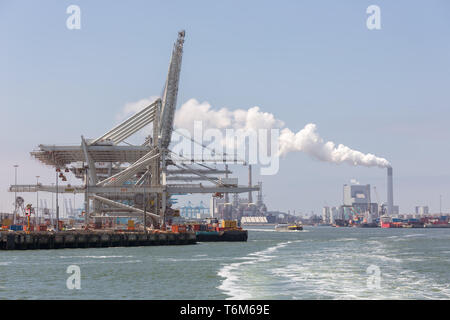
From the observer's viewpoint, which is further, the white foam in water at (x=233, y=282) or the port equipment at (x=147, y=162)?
the port equipment at (x=147, y=162)

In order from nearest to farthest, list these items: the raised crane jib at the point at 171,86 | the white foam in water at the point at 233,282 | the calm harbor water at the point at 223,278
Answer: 1. the white foam in water at the point at 233,282
2. the calm harbor water at the point at 223,278
3. the raised crane jib at the point at 171,86

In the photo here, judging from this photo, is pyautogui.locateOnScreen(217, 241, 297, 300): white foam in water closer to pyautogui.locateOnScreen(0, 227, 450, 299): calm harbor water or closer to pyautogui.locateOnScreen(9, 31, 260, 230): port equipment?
pyautogui.locateOnScreen(0, 227, 450, 299): calm harbor water

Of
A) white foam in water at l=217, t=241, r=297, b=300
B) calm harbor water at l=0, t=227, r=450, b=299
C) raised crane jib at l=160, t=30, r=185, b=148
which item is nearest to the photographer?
white foam in water at l=217, t=241, r=297, b=300

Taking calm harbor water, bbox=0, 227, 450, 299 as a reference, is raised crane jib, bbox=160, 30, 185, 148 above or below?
above

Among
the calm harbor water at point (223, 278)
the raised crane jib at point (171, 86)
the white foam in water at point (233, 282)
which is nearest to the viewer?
the white foam in water at point (233, 282)

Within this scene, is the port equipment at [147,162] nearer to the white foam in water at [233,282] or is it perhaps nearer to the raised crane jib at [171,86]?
the raised crane jib at [171,86]

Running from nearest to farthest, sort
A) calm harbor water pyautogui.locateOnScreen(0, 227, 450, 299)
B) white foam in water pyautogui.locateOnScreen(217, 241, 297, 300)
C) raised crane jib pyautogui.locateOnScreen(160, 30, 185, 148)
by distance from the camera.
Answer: white foam in water pyautogui.locateOnScreen(217, 241, 297, 300), calm harbor water pyautogui.locateOnScreen(0, 227, 450, 299), raised crane jib pyautogui.locateOnScreen(160, 30, 185, 148)

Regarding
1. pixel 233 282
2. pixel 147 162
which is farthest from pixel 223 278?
pixel 147 162

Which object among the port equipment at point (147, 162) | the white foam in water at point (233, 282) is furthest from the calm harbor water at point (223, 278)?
the port equipment at point (147, 162)

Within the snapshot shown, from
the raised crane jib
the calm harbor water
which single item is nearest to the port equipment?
the raised crane jib

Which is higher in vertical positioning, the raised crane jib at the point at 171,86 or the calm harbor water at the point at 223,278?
the raised crane jib at the point at 171,86
